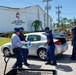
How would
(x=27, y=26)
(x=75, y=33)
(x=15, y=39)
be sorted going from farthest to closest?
1. (x=27, y=26)
2. (x=75, y=33)
3. (x=15, y=39)

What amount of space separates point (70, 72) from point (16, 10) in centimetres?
3572

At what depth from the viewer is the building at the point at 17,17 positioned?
129 feet

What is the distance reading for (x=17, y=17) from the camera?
139 feet

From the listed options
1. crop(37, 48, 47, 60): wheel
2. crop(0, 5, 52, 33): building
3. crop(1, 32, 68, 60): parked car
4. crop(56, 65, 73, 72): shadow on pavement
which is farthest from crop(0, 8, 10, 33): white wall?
crop(56, 65, 73, 72): shadow on pavement

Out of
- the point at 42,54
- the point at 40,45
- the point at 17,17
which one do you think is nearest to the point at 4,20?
the point at 17,17

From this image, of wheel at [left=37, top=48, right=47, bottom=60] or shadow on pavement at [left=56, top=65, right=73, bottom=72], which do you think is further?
wheel at [left=37, top=48, right=47, bottom=60]

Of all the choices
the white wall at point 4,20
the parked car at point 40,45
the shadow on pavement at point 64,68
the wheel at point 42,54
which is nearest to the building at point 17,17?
the white wall at point 4,20

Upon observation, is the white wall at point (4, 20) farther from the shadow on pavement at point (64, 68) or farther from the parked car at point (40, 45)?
the shadow on pavement at point (64, 68)

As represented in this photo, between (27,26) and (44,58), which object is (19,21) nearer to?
(27,26)

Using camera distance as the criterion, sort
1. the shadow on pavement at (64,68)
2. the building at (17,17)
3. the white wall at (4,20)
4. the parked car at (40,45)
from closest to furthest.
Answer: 1. the shadow on pavement at (64,68)
2. the parked car at (40,45)
3. the white wall at (4,20)
4. the building at (17,17)

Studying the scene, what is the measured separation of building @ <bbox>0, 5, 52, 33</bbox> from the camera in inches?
1545

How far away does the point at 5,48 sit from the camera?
37.6 feet

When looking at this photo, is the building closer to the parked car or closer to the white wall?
the white wall

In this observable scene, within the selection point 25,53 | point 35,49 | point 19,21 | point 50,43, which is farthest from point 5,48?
point 19,21
